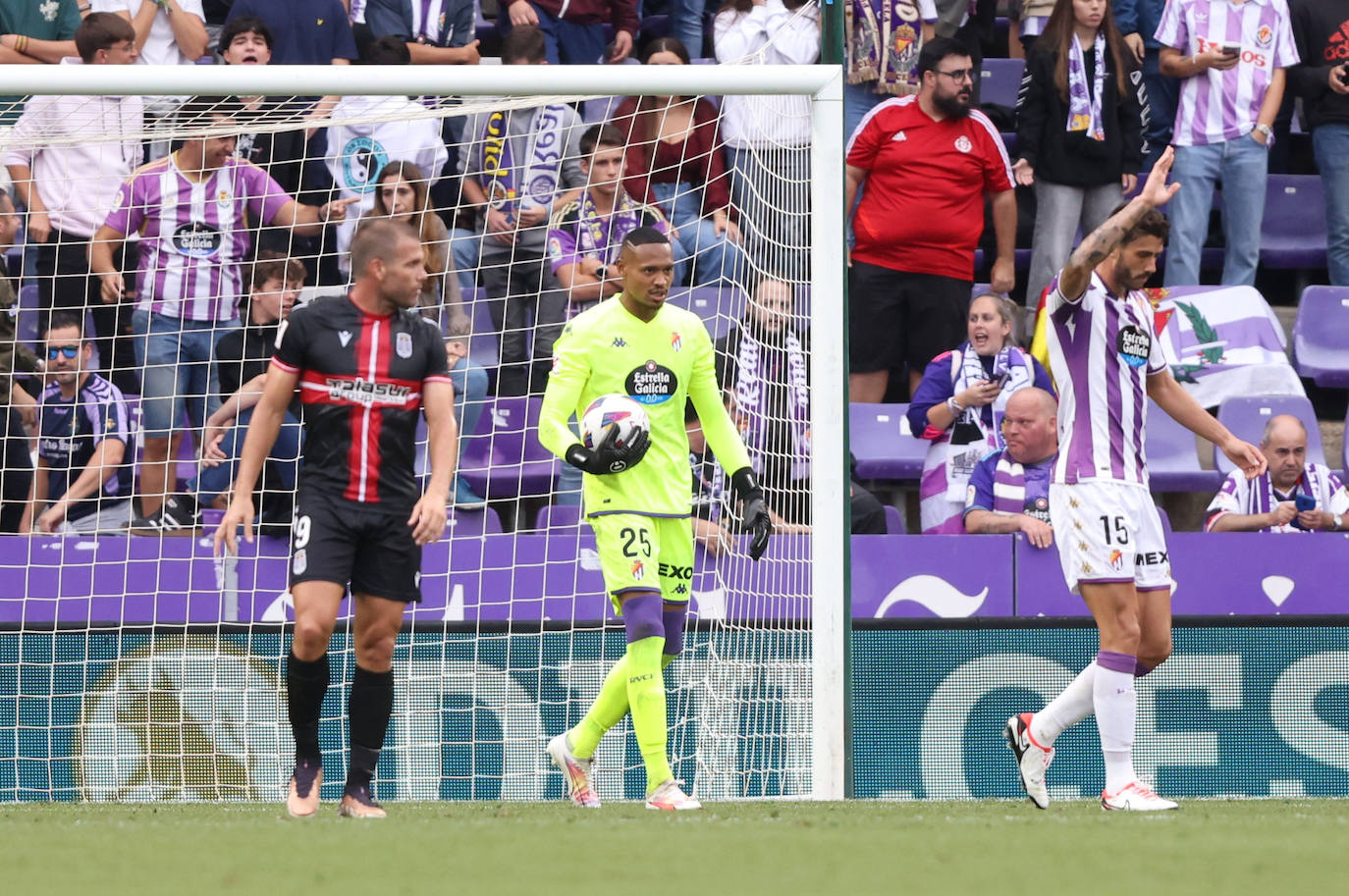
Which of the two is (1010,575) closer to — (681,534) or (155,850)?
(681,534)

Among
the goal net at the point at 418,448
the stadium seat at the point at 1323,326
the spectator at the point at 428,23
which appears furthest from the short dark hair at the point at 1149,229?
the spectator at the point at 428,23

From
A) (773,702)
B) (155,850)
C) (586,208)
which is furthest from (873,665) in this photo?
(155,850)

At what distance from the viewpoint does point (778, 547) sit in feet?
25.4

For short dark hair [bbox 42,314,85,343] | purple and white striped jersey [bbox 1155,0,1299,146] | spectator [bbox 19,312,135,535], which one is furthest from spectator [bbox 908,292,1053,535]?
A: short dark hair [bbox 42,314,85,343]

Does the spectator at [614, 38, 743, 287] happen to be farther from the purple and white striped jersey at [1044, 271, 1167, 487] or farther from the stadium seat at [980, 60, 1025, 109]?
the stadium seat at [980, 60, 1025, 109]

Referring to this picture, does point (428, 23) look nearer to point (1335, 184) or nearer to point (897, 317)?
point (897, 317)

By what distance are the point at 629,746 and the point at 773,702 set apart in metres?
0.70

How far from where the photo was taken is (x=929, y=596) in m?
7.98

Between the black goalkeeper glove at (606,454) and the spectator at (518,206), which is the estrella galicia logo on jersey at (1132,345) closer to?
the black goalkeeper glove at (606,454)

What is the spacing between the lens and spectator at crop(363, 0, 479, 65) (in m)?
10.8

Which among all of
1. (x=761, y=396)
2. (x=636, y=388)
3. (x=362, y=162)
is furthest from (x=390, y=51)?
(x=636, y=388)

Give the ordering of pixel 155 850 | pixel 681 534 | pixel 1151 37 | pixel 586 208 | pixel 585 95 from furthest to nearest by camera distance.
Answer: pixel 1151 37 → pixel 586 208 → pixel 585 95 → pixel 681 534 → pixel 155 850

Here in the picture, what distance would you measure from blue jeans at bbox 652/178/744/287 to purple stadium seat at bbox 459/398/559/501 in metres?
1.06

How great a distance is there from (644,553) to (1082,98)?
17.8ft
